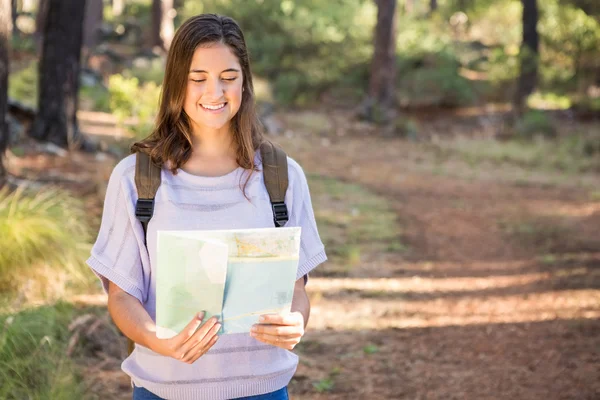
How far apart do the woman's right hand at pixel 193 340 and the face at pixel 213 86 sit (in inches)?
25.4

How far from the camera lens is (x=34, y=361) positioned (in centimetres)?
430

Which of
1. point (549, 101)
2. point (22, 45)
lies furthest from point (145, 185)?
point (22, 45)

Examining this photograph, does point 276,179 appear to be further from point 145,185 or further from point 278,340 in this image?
point 278,340

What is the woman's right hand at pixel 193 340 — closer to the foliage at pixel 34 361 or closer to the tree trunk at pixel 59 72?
the foliage at pixel 34 361

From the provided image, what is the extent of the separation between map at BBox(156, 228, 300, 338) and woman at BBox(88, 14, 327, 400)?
155mm

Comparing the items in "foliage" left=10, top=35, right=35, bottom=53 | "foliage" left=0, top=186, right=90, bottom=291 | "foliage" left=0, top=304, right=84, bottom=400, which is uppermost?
"foliage" left=10, top=35, right=35, bottom=53

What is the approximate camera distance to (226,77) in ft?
8.26

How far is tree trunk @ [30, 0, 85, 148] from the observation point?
11.1 m

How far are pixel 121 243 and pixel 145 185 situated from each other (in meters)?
0.18

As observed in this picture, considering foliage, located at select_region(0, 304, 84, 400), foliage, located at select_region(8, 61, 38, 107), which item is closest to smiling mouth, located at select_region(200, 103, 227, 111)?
foliage, located at select_region(0, 304, 84, 400)

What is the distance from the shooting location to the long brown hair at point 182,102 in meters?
2.49

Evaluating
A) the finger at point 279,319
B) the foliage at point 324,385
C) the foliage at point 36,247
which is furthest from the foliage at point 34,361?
the finger at point 279,319

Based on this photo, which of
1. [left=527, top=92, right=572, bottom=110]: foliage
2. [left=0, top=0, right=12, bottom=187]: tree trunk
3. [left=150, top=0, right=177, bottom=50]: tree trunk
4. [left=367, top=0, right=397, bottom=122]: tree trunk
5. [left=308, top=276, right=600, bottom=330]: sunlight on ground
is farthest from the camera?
[left=150, top=0, right=177, bottom=50]: tree trunk

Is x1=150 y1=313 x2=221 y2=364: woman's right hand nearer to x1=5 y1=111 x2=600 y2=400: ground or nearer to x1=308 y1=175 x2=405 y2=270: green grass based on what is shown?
x1=5 y1=111 x2=600 y2=400: ground
